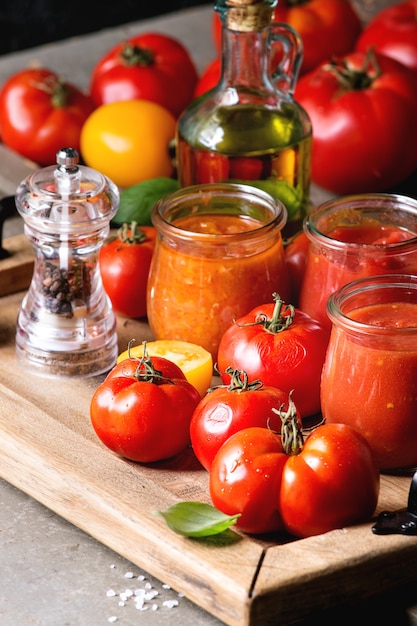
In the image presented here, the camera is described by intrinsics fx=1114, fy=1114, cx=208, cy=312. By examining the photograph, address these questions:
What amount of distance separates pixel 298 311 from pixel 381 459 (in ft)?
0.74

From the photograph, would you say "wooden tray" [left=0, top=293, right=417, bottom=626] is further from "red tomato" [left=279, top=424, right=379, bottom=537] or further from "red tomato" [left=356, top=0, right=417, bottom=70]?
"red tomato" [left=356, top=0, right=417, bottom=70]

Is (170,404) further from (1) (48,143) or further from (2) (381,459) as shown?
(1) (48,143)

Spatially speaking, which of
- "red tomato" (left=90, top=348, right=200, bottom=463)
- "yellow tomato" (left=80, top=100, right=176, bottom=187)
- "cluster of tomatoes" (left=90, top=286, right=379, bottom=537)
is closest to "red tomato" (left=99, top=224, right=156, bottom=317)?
"cluster of tomatoes" (left=90, top=286, right=379, bottom=537)

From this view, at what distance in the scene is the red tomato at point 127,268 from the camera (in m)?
1.61

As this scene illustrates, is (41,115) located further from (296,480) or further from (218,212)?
(296,480)

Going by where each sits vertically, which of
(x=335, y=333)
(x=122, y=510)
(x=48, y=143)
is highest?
(x=335, y=333)

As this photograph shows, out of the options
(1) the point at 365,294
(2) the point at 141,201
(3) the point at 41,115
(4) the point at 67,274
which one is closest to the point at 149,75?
(3) the point at 41,115

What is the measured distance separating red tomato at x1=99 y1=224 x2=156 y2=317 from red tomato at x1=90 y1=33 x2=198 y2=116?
0.69 meters

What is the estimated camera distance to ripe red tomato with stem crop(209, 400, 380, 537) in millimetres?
1137

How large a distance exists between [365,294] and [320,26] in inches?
47.3

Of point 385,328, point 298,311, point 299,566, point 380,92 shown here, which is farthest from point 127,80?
point 299,566

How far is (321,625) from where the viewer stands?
114 cm

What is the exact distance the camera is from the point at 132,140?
6.59 ft

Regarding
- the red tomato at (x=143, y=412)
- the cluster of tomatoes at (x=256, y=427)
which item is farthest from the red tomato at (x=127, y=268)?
the red tomato at (x=143, y=412)
